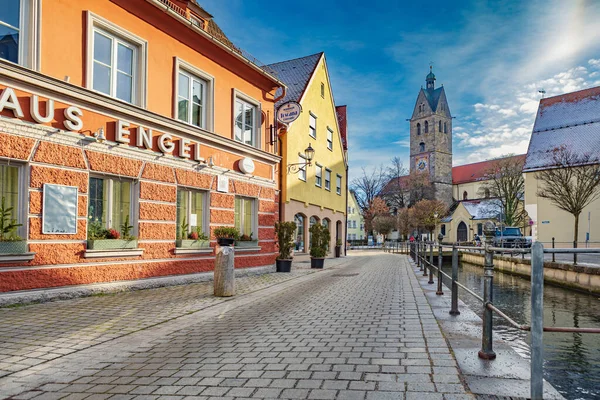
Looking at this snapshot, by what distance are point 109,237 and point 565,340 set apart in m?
9.09

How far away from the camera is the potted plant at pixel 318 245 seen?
60.3 ft

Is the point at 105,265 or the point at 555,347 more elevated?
the point at 105,265

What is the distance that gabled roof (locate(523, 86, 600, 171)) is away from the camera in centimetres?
4364

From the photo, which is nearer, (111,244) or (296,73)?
(111,244)

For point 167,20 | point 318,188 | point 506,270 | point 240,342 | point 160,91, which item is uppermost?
point 167,20

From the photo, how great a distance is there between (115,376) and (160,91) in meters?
8.52

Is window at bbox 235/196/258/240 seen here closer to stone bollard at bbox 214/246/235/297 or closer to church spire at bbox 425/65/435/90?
stone bollard at bbox 214/246/235/297

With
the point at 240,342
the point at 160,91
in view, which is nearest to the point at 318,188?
the point at 160,91

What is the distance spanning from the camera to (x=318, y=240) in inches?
736

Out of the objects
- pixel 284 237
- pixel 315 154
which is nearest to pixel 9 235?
pixel 284 237

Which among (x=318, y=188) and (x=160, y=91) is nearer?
(x=160, y=91)

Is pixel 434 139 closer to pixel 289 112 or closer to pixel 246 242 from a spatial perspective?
pixel 289 112

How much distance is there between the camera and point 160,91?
1098 cm

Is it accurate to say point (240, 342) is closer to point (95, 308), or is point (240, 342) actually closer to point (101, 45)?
point (95, 308)
